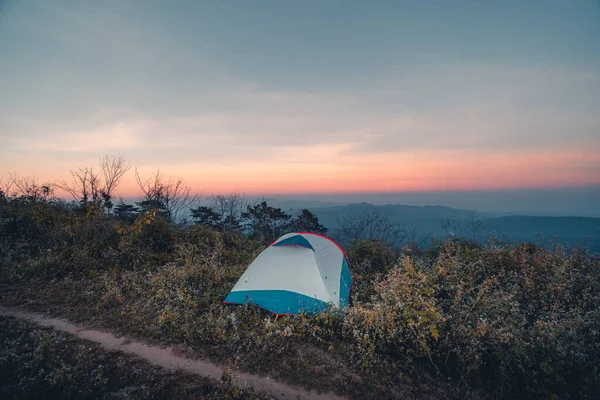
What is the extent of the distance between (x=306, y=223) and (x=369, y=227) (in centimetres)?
382

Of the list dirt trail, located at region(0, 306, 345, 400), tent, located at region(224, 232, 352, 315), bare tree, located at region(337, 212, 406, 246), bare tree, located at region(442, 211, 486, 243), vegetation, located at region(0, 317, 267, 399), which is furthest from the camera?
bare tree, located at region(337, 212, 406, 246)

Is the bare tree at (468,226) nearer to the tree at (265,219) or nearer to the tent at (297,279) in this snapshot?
the tent at (297,279)

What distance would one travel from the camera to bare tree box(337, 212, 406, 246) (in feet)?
46.0

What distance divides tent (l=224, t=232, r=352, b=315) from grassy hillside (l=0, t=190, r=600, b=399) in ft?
1.20

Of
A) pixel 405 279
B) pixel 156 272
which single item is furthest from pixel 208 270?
pixel 405 279

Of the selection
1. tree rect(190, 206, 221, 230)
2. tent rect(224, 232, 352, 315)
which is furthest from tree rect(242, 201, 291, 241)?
tent rect(224, 232, 352, 315)

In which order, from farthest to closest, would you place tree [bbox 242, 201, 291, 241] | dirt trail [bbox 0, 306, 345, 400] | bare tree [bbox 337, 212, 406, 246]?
1. tree [bbox 242, 201, 291, 241]
2. bare tree [bbox 337, 212, 406, 246]
3. dirt trail [bbox 0, 306, 345, 400]

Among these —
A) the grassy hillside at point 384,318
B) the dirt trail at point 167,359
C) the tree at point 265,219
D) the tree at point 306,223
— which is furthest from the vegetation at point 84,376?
the tree at point 265,219

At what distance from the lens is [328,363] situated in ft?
15.0

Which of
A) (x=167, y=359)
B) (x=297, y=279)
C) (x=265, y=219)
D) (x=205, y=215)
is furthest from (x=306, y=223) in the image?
(x=167, y=359)

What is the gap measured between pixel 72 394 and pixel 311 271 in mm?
4564

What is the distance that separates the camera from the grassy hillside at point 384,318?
13.8 ft

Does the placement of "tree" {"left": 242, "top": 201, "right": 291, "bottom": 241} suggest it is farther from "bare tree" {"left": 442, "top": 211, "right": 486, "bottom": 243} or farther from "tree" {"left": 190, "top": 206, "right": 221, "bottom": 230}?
"bare tree" {"left": 442, "top": 211, "right": 486, "bottom": 243}

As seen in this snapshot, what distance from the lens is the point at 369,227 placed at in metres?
14.6
